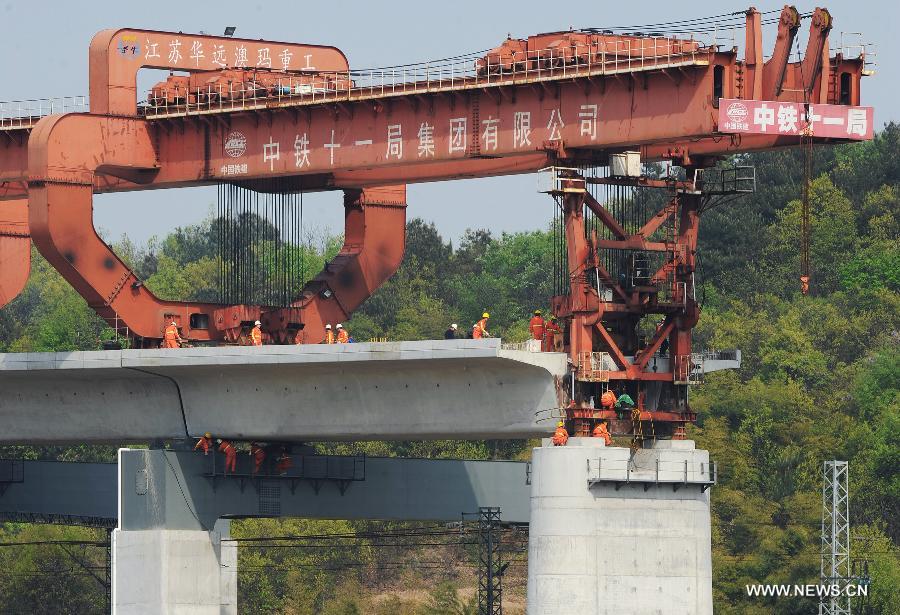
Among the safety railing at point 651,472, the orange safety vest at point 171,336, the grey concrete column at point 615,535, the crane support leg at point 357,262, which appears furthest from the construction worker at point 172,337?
the safety railing at point 651,472

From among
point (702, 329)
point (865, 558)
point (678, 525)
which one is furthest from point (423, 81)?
point (702, 329)

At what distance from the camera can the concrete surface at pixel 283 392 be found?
7244 centimetres

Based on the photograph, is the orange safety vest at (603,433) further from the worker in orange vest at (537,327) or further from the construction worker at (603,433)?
the worker in orange vest at (537,327)

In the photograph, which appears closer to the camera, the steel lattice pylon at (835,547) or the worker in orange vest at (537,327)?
the worker in orange vest at (537,327)

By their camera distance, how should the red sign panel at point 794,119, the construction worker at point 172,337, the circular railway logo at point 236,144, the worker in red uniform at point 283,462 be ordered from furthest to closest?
1. the worker in red uniform at point 283,462
2. the construction worker at point 172,337
3. the circular railway logo at point 236,144
4. the red sign panel at point 794,119

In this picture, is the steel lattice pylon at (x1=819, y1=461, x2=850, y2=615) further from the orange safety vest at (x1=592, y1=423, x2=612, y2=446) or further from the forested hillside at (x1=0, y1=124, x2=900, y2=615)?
the orange safety vest at (x1=592, y1=423, x2=612, y2=446)

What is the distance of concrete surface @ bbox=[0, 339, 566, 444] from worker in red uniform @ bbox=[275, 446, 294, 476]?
7.79ft

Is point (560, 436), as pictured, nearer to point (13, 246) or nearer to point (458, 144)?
point (458, 144)

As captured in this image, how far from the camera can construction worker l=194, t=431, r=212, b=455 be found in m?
82.0

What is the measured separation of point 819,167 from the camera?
177000 millimetres

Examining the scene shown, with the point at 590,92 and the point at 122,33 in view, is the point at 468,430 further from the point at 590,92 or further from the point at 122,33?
the point at 122,33

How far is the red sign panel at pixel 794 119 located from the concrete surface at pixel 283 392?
9361mm

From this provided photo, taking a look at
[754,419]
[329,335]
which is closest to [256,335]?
[329,335]

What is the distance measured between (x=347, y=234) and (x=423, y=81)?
14.5 metres
